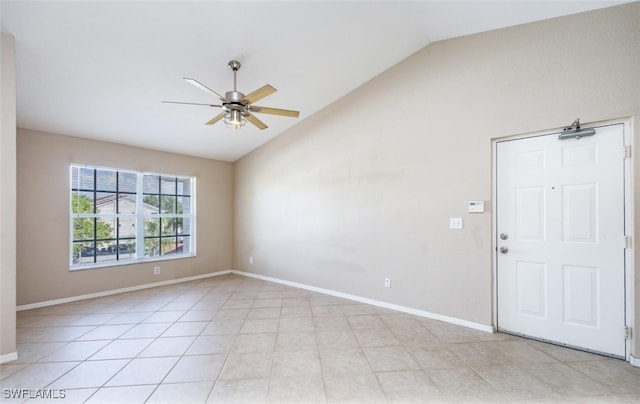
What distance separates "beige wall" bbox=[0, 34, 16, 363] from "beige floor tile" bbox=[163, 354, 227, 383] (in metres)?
1.49

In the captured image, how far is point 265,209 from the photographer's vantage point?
16.7ft

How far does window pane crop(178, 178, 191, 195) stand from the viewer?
16.9ft

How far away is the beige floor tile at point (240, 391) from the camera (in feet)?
5.86

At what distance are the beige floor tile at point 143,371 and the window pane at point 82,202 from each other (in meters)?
2.95

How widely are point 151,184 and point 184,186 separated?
0.60m

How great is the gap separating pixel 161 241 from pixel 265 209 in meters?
2.03

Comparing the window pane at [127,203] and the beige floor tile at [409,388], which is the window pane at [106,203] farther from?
the beige floor tile at [409,388]

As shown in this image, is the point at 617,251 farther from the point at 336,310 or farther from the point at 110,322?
the point at 110,322

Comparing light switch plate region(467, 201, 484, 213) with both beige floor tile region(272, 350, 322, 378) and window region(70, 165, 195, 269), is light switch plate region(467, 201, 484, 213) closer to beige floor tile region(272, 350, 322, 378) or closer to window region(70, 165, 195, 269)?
beige floor tile region(272, 350, 322, 378)

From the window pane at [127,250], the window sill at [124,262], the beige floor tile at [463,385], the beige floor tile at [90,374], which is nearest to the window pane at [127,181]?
the window pane at [127,250]

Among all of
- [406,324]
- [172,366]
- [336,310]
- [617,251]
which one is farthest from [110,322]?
[617,251]

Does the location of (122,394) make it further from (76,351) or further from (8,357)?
(8,357)

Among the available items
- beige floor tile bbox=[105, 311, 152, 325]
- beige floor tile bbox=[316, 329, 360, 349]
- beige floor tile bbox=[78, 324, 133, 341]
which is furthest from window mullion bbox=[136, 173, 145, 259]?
beige floor tile bbox=[316, 329, 360, 349]

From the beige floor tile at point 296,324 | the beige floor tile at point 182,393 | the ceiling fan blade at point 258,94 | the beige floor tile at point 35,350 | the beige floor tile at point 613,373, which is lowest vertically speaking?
the beige floor tile at point 296,324
